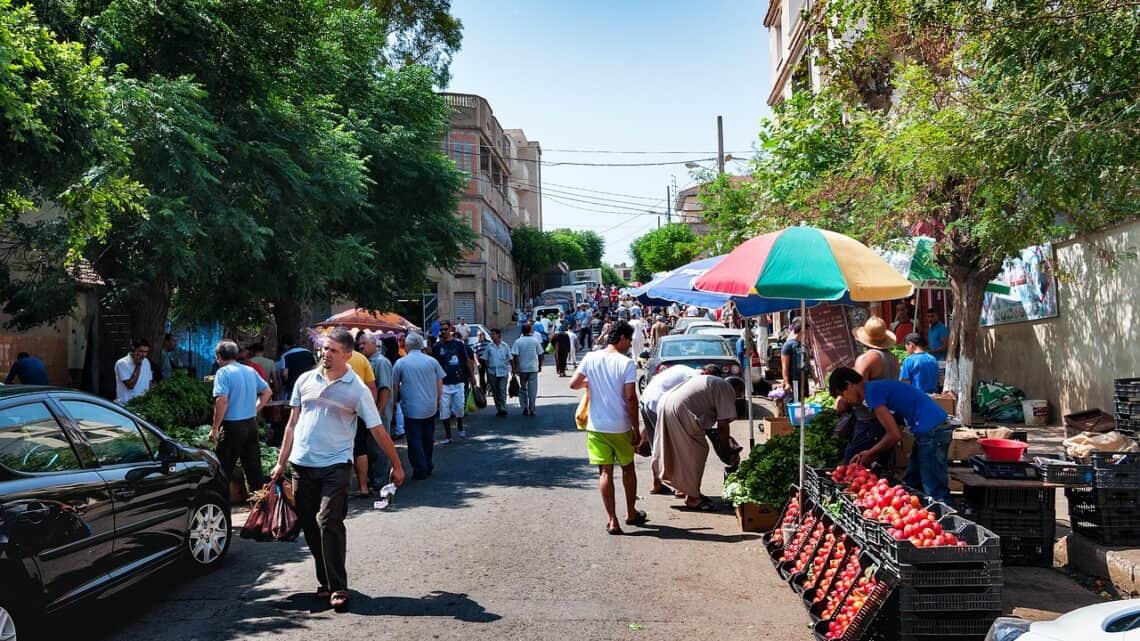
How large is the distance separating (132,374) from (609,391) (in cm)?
703

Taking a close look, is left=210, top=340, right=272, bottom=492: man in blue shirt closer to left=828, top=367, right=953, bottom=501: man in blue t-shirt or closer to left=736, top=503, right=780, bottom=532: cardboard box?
left=736, top=503, right=780, bottom=532: cardboard box

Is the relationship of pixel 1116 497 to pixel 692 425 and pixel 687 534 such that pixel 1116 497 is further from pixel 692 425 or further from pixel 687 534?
pixel 692 425

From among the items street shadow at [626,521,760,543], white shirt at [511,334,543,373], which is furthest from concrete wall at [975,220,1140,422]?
white shirt at [511,334,543,373]

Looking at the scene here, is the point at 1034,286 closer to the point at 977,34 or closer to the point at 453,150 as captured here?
the point at 977,34

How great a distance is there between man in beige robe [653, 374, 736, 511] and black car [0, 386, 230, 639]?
14.7 ft

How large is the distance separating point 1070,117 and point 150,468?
762 centimetres

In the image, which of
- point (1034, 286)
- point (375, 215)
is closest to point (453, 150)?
point (375, 215)

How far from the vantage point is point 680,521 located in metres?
8.66

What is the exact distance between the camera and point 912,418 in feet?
22.7

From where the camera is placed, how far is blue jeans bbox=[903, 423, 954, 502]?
7020mm

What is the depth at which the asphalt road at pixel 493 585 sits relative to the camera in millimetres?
5578

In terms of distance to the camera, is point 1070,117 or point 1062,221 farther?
point 1062,221

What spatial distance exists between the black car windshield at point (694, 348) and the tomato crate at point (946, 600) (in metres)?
12.3

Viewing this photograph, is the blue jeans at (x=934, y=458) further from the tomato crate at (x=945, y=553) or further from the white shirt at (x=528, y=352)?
the white shirt at (x=528, y=352)
